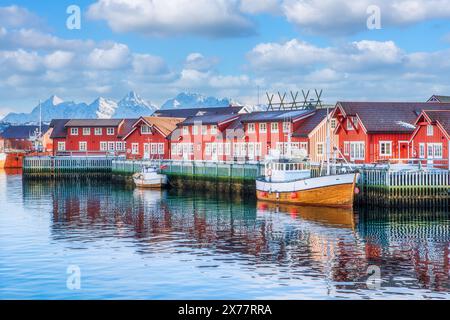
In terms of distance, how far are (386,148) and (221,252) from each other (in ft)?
120

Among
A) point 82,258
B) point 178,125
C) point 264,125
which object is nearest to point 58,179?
point 178,125

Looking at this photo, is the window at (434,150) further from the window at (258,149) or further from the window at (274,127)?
the window at (258,149)

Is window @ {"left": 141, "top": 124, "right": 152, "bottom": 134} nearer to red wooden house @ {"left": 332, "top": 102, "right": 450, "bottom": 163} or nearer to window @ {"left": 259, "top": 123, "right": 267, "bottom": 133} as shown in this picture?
window @ {"left": 259, "top": 123, "right": 267, "bottom": 133}

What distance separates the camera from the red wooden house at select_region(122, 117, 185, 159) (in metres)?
101

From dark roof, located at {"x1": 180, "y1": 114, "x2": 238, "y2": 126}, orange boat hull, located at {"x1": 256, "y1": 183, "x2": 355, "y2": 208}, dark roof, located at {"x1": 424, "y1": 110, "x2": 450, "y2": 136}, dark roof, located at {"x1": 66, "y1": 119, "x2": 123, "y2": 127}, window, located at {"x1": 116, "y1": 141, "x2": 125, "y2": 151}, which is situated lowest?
orange boat hull, located at {"x1": 256, "y1": 183, "x2": 355, "y2": 208}

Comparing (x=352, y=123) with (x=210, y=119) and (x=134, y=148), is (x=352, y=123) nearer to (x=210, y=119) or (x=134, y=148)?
(x=210, y=119)

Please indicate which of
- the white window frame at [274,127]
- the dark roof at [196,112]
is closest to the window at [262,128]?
the white window frame at [274,127]

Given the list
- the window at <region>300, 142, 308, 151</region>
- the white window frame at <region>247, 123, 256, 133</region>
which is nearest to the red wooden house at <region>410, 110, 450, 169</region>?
the window at <region>300, 142, 308, 151</region>

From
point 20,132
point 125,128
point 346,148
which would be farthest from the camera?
point 20,132

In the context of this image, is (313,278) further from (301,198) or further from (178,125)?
(178,125)

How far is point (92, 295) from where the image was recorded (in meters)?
28.5

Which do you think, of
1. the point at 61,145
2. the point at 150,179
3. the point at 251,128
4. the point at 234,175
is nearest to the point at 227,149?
the point at 251,128

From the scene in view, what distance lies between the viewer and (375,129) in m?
69.5

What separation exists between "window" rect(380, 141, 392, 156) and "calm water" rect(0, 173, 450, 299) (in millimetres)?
15657
